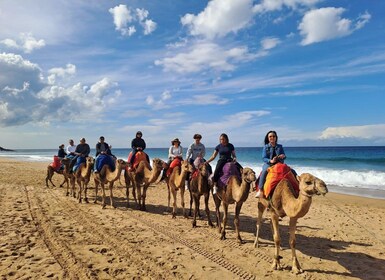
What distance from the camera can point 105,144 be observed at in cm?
1531

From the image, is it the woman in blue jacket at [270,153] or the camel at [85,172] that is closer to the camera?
the woman in blue jacket at [270,153]

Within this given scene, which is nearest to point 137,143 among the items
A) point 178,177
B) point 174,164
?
point 174,164

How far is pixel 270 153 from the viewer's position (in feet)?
25.8

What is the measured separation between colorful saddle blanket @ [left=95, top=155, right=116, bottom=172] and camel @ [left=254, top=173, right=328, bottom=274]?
7.85 metres

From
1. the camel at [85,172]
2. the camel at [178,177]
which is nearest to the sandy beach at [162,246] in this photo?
the camel at [178,177]

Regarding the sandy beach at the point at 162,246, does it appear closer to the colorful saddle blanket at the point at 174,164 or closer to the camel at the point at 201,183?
the camel at the point at 201,183

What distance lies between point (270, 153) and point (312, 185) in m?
2.24

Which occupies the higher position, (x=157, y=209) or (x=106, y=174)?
(x=106, y=174)

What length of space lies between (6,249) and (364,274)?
7.76 meters

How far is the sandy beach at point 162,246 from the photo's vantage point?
6414 millimetres

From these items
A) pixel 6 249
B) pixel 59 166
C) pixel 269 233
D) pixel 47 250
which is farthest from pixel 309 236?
pixel 59 166

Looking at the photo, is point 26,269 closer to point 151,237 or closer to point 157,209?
point 151,237

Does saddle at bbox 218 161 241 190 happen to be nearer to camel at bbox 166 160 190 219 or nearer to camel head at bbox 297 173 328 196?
camel at bbox 166 160 190 219

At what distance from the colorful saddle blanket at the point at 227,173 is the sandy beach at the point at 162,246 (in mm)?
1534
